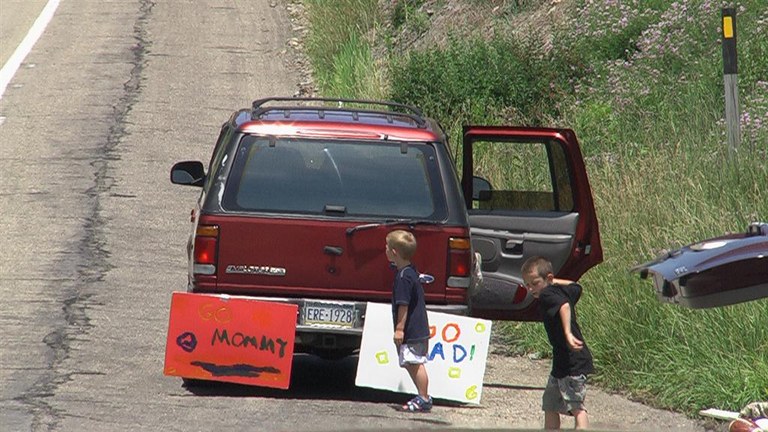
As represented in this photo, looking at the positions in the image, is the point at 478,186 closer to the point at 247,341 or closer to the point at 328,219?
the point at 328,219

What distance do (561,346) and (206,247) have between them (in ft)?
8.20

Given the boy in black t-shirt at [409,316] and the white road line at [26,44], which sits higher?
the boy in black t-shirt at [409,316]

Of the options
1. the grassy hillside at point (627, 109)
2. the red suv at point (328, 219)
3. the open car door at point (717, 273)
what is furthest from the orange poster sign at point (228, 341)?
the open car door at point (717, 273)

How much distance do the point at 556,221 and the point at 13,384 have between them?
3968 millimetres

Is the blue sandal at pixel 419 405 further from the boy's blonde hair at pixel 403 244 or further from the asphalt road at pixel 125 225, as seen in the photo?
the boy's blonde hair at pixel 403 244

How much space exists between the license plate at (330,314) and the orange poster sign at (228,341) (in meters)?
0.16

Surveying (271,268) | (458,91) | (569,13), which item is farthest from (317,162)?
(569,13)

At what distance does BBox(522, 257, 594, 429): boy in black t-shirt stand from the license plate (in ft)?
5.05

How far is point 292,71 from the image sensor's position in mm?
26047

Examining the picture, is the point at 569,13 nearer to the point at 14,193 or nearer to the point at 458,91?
the point at 458,91

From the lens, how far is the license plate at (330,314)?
33.1ft

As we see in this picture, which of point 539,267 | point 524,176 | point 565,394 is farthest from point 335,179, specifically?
point 524,176

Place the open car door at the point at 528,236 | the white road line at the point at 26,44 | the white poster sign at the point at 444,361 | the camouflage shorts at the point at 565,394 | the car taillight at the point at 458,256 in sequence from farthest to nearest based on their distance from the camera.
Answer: the white road line at the point at 26,44 → the open car door at the point at 528,236 → the white poster sign at the point at 444,361 → the car taillight at the point at 458,256 → the camouflage shorts at the point at 565,394

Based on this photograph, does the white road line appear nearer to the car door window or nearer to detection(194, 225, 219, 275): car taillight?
the car door window
